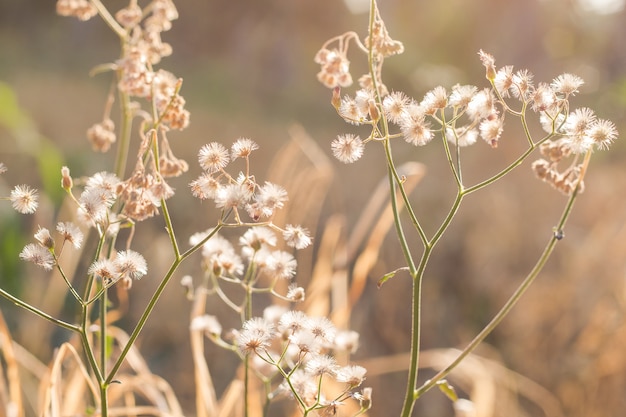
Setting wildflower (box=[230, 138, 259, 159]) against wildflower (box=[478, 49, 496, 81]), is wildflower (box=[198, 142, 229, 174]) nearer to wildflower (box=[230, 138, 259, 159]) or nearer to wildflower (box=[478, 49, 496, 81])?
wildflower (box=[230, 138, 259, 159])

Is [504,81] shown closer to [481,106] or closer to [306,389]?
[481,106]

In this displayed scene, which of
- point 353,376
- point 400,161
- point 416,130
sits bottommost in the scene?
point 353,376

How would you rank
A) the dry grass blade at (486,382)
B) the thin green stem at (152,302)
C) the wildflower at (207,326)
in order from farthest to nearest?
the dry grass blade at (486,382) → the wildflower at (207,326) → the thin green stem at (152,302)

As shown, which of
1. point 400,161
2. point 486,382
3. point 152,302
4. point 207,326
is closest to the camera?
point 152,302

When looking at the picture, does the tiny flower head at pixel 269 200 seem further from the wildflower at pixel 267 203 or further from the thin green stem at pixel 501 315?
the thin green stem at pixel 501 315

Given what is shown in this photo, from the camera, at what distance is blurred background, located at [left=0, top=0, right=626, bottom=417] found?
1.16 metres

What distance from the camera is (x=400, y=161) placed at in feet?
6.41

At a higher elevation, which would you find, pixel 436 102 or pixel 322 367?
pixel 436 102

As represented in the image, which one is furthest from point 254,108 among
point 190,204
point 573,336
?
point 573,336

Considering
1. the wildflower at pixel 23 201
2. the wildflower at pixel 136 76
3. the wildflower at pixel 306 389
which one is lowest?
the wildflower at pixel 306 389

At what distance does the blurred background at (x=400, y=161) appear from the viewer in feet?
3.82

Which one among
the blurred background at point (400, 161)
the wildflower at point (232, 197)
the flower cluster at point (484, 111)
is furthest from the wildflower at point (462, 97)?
the blurred background at point (400, 161)

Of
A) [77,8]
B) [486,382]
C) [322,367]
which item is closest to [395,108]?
[322,367]

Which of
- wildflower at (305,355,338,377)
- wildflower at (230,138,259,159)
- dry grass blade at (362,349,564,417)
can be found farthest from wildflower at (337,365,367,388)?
dry grass blade at (362,349,564,417)
